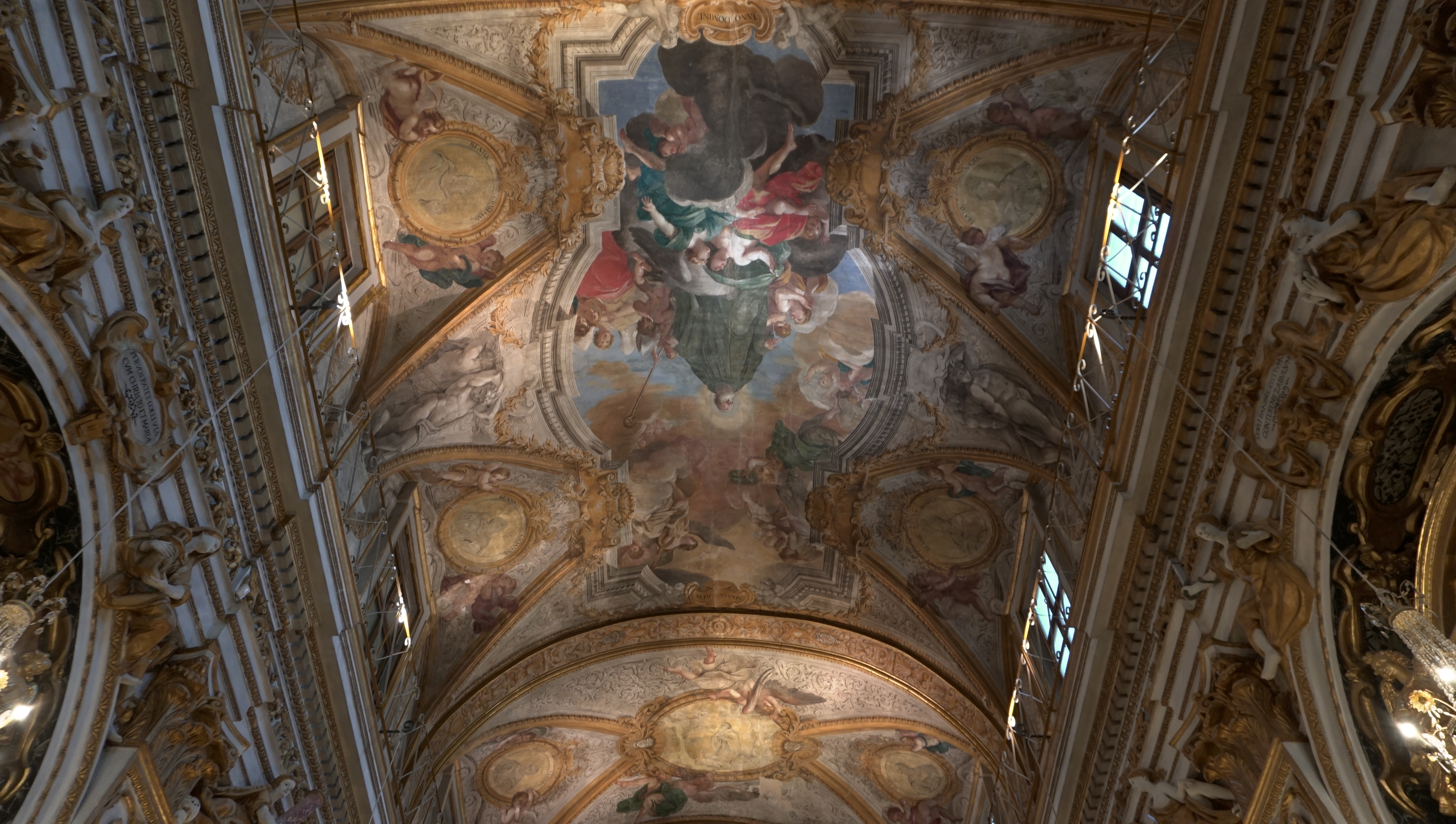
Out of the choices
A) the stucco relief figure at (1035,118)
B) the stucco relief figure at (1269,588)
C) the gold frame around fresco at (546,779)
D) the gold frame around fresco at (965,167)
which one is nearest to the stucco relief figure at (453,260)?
the gold frame around fresco at (965,167)

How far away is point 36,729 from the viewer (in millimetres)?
7492

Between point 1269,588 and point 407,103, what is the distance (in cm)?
1048

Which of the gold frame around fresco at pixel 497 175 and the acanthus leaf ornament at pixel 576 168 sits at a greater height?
the acanthus leaf ornament at pixel 576 168

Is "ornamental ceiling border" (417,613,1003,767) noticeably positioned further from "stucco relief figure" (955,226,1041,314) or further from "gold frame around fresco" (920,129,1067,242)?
"gold frame around fresco" (920,129,1067,242)

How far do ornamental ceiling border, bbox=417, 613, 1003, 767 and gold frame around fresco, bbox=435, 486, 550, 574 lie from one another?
1.91 meters

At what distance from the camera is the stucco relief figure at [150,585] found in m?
8.17

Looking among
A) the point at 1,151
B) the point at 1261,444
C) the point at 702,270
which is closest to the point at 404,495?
the point at 702,270

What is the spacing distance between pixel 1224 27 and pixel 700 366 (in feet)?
28.8

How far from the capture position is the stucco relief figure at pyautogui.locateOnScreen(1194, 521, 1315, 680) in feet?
27.9

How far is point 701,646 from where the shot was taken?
59.0 ft

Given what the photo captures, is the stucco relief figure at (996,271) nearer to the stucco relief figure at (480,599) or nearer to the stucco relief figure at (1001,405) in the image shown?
the stucco relief figure at (1001,405)

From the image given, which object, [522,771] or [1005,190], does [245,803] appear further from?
[1005,190]

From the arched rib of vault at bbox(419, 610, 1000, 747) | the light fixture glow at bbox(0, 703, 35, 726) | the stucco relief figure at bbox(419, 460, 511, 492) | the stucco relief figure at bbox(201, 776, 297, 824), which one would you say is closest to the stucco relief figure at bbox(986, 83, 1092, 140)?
the arched rib of vault at bbox(419, 610, 1000, 747)

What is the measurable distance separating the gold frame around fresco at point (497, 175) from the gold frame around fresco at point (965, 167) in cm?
523
